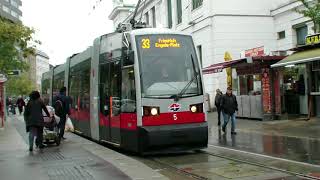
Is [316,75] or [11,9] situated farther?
[11,9]

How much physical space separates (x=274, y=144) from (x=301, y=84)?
9.46 metres

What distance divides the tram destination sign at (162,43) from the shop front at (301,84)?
29.3 ft

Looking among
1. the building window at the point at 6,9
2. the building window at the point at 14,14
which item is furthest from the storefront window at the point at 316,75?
the building window at the point at 14,14

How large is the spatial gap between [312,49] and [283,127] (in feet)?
12.4

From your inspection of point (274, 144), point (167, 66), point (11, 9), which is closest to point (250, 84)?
point (274, 144)

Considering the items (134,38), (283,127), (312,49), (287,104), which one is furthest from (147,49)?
(287,104)

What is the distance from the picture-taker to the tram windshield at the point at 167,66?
13539mm

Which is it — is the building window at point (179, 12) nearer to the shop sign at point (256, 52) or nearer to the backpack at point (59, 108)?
the shop sign at point (256, 52)

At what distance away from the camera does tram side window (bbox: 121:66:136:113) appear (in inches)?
537

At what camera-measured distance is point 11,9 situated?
427 feet

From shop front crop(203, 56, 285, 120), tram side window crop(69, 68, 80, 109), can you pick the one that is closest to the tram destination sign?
tram side window crop(69, 68, 80, 109)

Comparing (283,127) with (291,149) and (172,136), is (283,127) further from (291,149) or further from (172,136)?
(172,136)

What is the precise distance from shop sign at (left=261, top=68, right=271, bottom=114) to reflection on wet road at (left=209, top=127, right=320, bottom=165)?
4.90 metres

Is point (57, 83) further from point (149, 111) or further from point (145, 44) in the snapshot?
point (149, 111)
